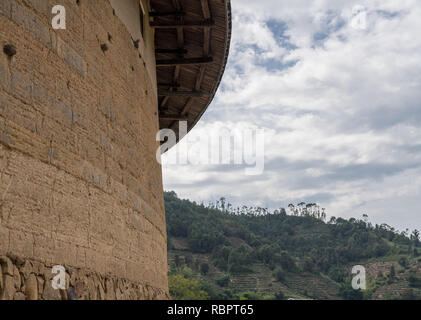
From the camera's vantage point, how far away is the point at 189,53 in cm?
1202

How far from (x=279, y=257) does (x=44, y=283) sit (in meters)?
89.0

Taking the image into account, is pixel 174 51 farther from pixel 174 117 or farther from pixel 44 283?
pixel 44 283

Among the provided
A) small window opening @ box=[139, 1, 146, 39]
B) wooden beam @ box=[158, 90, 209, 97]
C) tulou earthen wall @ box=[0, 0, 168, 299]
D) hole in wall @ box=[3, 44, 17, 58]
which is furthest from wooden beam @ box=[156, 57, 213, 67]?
hole in wall @ box=[3, 44, 17, 58]

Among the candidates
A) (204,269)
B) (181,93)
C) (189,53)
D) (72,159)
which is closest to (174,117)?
(181,93)

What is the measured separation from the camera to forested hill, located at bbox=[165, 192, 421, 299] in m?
82.4

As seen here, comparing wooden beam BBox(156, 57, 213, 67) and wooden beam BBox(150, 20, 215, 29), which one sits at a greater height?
wooden beam BBox(150, 20, 215, 29)

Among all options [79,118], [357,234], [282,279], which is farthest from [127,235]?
[357,234]

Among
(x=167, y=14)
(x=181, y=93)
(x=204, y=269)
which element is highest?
(x=167, y=14)

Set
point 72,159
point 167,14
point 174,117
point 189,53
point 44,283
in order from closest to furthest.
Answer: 1. point 44,283
2. point 72,159
3. point 167,14
4. point 189,53
5. point 174,117

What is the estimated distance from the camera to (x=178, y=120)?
14.9 m

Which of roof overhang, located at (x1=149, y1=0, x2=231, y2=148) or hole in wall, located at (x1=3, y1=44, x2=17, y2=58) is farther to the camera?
roof overhang, located at (x1=149, y1=0, x2=231, y2=148)

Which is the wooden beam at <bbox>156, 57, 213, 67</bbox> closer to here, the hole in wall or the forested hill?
the hole in wall

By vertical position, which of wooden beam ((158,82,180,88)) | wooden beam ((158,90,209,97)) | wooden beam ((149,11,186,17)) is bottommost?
wooden beam ((158,90,209,97))
